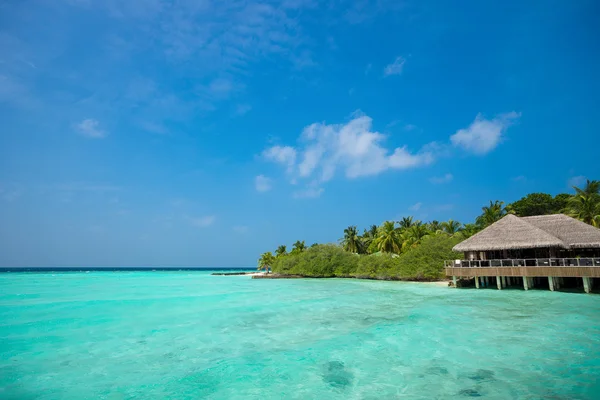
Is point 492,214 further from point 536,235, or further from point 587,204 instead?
point 536,235

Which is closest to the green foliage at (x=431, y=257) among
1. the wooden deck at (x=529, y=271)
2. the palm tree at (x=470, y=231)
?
the palm tree at (x=470, y=231)

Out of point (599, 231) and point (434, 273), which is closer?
point (599, 231)

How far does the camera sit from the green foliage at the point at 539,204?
167ft

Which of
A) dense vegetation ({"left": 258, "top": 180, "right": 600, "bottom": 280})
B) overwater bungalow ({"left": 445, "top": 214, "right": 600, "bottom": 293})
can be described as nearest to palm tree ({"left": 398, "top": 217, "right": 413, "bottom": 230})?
dense vegetation ({"left": 258, "top": 180, "right": 600, "bottom": 280})

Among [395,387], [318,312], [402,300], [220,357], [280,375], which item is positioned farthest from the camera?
[402,300]

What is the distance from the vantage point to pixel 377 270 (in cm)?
4200

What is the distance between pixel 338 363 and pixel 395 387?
2029mm

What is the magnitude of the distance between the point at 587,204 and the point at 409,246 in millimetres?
19189

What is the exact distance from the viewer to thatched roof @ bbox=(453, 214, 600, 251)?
21609mm

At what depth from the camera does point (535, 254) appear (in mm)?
24375

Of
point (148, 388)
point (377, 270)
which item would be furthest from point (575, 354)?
point (377, 270)

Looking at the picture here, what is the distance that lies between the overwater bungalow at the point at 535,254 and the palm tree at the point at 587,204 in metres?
11.6

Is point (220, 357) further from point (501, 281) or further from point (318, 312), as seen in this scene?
point (501, 281)

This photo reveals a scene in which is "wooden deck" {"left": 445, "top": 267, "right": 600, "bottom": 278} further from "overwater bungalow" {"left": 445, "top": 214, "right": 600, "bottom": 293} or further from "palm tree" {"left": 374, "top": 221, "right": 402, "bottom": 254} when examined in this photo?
"palm tree" {"left": 374, "top": 221, "right": 402, "bottom": 254}
